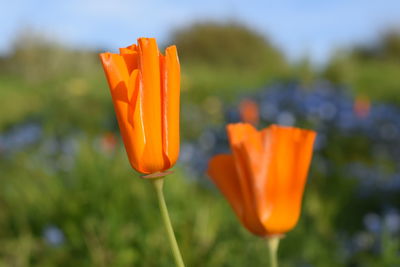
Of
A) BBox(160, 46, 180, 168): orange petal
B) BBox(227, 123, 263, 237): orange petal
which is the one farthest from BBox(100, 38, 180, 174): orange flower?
BBox(227, 123, 263, 237): orange petal

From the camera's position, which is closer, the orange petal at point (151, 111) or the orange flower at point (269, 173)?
the orange petal at point (151, 111)

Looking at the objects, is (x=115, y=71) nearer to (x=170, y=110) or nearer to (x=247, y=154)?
(x=170, y=110)

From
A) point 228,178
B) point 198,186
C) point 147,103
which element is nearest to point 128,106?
point 147,103

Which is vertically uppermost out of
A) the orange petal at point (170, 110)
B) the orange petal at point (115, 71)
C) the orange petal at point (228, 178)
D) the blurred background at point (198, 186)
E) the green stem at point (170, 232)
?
the orange petal at point (115, 71)

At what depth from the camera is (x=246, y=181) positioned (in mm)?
969

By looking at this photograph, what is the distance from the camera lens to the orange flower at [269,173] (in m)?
0.95

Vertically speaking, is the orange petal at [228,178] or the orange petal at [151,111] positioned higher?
the orange petal at [151,111]

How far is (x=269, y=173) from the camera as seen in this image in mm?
Result: 970

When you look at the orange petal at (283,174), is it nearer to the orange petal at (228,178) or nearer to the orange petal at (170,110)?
the orange petal at (228,178)

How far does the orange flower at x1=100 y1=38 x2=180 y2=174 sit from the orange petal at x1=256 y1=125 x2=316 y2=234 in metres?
0.24

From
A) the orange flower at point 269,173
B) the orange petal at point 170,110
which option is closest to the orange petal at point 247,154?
the orange flower at point 269,173

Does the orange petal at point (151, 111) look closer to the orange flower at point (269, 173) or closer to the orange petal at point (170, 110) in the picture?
the orange petal at point (170, 110)

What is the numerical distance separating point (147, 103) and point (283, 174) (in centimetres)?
32

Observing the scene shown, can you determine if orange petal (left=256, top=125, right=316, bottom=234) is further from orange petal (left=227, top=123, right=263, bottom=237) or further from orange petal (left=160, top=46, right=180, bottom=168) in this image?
orange petal (left=160, top=46, right=180, bottom=168)
